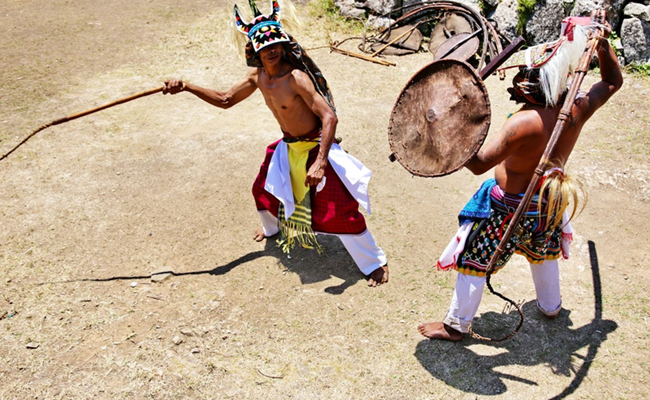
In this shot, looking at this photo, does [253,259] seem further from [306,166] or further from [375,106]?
[375,106]

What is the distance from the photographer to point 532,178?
262 cm

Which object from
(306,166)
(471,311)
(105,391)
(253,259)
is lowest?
(105,391)

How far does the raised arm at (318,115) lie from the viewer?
368 cm

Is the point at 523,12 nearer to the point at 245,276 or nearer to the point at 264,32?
the point at 264,32

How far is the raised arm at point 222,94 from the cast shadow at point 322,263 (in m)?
1.30

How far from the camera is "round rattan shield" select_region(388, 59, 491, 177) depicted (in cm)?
272

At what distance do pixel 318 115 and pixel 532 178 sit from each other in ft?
5.37

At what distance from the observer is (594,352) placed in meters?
3.47

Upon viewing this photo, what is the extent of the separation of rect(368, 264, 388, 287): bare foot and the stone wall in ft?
17.4

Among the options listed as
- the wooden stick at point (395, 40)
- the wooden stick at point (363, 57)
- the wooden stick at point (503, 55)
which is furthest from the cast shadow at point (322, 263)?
the wooden stick at point (395, 40)

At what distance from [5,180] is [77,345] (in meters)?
2.67

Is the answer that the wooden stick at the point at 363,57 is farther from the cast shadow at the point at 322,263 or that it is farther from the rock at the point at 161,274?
the rock at the point at 161,274

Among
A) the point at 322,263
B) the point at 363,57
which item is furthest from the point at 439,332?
the point at 363,57

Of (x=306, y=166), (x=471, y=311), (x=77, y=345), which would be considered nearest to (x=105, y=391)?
(x=77, y=345)
